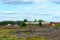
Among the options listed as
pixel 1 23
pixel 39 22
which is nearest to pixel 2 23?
pixel 1 23

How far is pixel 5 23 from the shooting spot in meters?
81.8

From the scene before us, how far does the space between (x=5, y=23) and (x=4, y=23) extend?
0.49 metres

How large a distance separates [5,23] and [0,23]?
1.75 meters

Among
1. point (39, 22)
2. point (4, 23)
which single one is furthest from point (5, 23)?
point (39, 22)

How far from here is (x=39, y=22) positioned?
261 feet

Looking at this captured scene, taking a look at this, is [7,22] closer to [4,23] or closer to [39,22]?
[4,23]

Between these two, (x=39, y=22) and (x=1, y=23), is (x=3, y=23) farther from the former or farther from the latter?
(x=39, y=22)

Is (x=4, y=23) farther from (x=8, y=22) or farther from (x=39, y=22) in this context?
(x=39, y=22)

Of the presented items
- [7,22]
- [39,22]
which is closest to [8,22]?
[7,22]

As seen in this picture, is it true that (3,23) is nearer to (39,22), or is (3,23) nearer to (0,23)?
(0,23)

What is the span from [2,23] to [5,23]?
4.74 feet

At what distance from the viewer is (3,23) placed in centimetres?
8194

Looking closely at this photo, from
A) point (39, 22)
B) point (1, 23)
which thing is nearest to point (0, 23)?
point (1, 23)

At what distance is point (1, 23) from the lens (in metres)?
82.7
